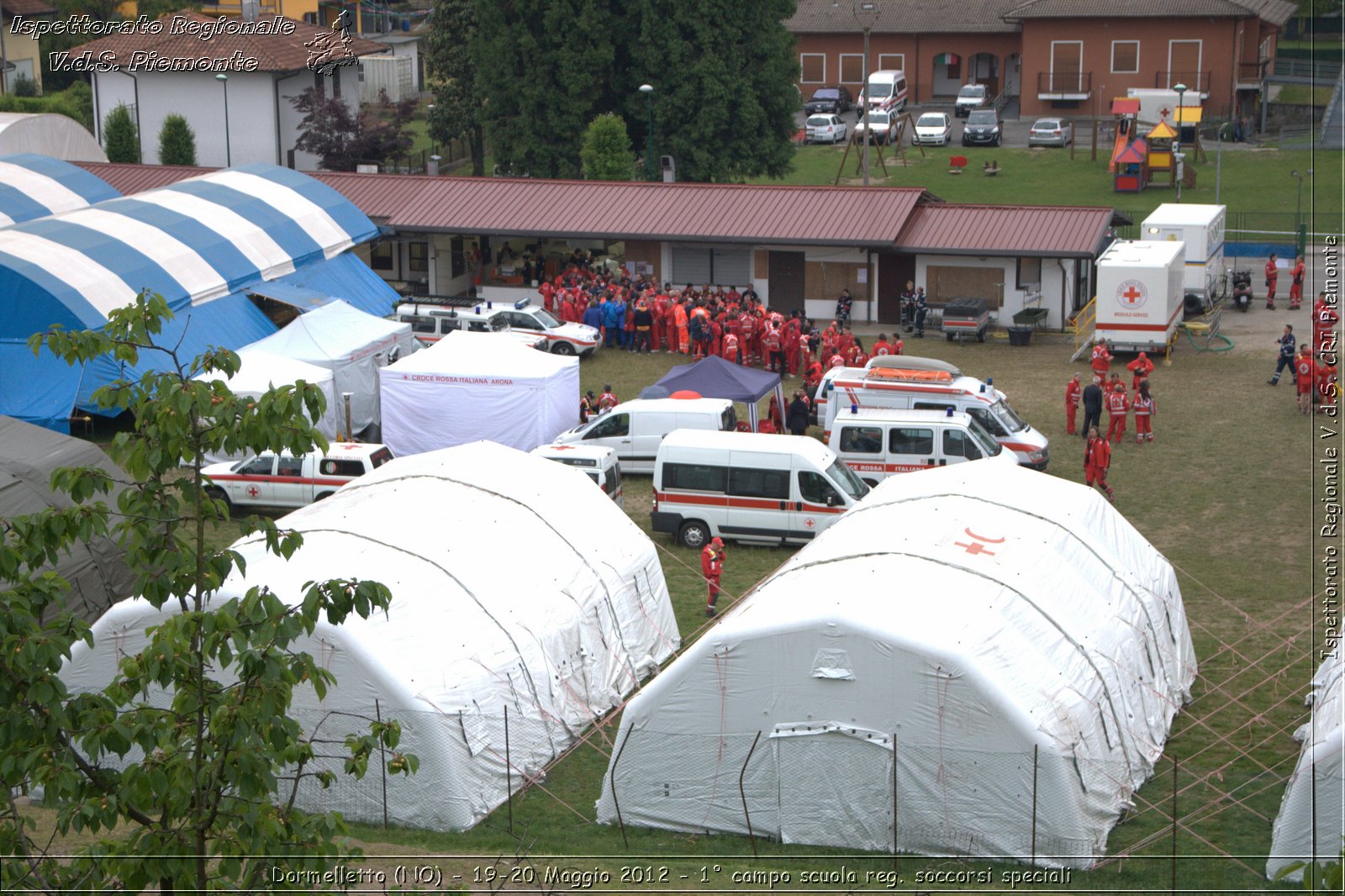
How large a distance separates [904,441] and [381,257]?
21533mm

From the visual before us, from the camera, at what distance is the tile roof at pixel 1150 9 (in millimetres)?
64375

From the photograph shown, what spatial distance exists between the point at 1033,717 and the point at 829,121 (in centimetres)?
5427

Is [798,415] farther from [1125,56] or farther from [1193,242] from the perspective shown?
[1125,56]

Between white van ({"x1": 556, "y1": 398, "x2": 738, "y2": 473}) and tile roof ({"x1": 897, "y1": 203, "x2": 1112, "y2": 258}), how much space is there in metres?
12.2

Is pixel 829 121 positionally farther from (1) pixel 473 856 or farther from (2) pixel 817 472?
(1) pixel 473 856

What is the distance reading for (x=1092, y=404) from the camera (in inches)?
1127

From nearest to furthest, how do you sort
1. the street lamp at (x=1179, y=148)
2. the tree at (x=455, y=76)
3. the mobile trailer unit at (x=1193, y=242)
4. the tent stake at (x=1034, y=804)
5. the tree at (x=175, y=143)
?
the tent stake at (x=1034, y=804) → the mobile trailer unit at (x=1193, y=242) → the tree at (x=175, y=143) → the street lamp at (x=1179, y=148) → the tree at (x=455, y=76)

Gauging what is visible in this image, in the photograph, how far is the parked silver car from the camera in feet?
207

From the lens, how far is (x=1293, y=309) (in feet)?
129

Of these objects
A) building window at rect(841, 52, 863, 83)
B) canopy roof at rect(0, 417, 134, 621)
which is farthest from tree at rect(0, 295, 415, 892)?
building window at rect(841, 52, 863, 83)

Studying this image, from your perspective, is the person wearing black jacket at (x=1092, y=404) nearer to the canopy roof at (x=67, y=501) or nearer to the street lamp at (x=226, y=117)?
the canopy roof at (x=67, y=501)

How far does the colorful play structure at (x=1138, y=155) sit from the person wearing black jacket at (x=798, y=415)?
30.6 metres

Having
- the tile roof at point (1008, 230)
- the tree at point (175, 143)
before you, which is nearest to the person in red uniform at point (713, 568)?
the tile roof at point (1008, 230)

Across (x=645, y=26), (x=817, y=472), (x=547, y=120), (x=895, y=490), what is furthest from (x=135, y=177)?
(x=895, y=490)
